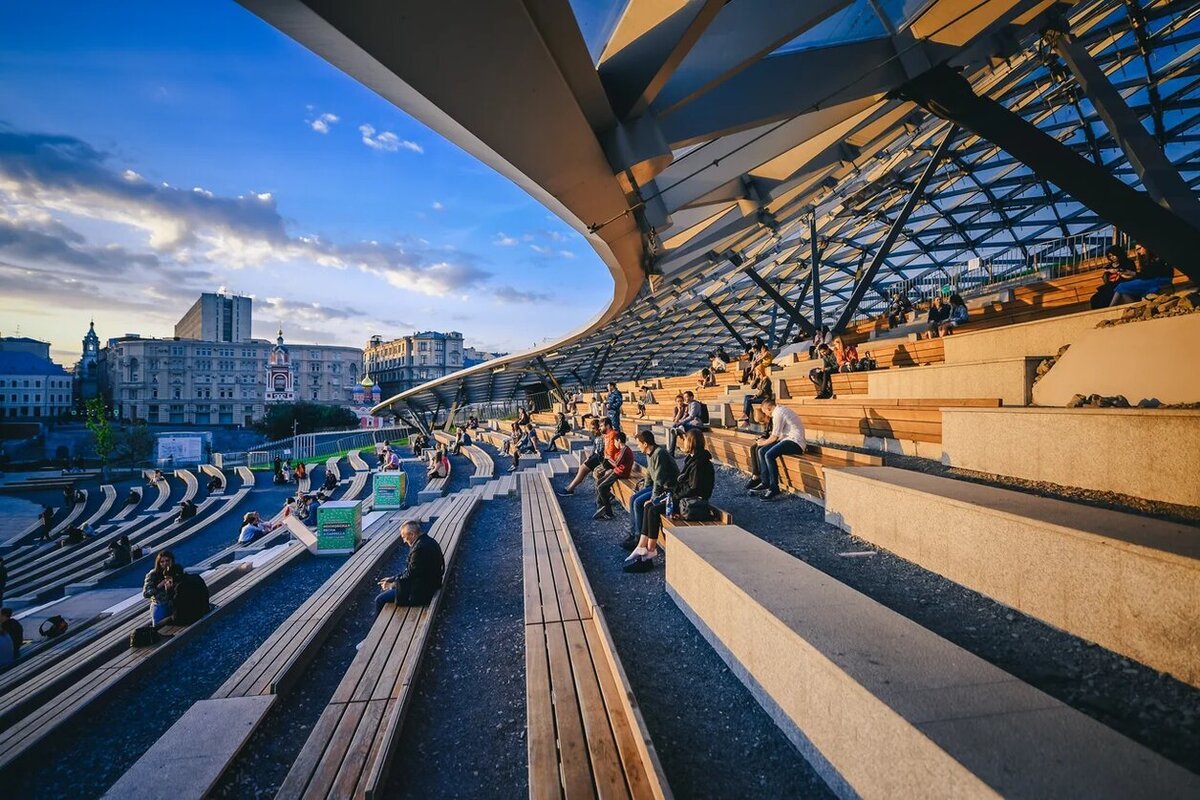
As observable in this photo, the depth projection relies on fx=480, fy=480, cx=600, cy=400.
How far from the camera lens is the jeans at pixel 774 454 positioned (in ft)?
20.0

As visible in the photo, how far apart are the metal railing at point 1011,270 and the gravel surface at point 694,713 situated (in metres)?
17.6

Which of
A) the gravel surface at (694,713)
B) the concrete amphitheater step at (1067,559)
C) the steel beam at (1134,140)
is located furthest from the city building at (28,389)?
the steel beam at (1134,140)

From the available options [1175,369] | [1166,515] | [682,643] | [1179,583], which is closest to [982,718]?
[1179,583]

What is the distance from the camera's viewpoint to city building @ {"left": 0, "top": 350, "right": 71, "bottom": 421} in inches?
2980

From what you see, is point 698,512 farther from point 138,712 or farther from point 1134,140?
point 1134,140

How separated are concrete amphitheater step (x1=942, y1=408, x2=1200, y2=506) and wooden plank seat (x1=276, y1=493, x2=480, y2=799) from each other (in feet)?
16.7

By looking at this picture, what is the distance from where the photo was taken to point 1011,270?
2639cm

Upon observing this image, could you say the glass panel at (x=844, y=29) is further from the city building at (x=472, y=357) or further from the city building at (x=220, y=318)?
the city building at (x=220, y=318)

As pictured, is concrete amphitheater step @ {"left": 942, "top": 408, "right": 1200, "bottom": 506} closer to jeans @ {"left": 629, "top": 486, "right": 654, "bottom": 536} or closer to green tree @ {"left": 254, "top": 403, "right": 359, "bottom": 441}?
jeans @ {"left": 629, "top": 486, "right": 654, "bottom": 536}

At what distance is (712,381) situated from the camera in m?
17.5

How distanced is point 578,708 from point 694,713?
2.26 feet

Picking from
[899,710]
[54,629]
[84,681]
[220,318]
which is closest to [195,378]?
[220,318]

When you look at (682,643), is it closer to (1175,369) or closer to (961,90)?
(1175,369)

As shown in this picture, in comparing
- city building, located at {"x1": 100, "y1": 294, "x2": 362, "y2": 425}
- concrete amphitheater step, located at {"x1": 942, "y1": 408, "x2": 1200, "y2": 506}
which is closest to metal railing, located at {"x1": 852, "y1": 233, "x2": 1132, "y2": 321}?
concrete amphitheater step, located at {"x1": 942, "y1": 408, "x2": 1200, "y2": 506}
